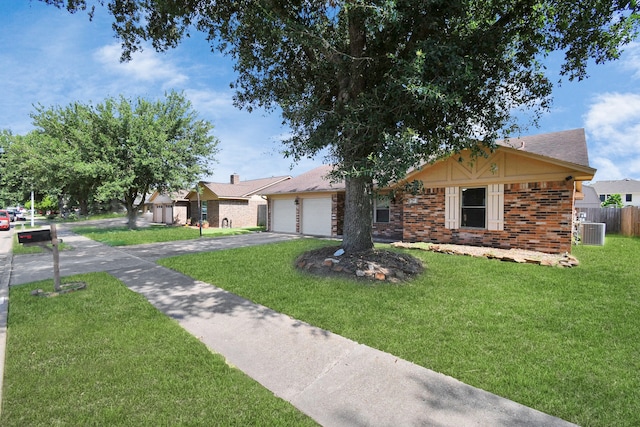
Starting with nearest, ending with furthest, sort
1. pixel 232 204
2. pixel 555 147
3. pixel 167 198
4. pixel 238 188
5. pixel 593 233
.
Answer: pixel 555 147 → pixel 593 233 → pixel 232 204 → pixel 238 188 → pixel 167 198

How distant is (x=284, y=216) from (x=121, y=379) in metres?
15.4

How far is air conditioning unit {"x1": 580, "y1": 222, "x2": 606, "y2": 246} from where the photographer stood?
11391 millimetres

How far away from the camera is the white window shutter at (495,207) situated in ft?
32.6

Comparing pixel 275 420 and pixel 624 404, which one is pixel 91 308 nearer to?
pixel 275 420

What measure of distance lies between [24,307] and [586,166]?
42.0ft

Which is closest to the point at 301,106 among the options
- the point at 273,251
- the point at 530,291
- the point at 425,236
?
the point at 273,251

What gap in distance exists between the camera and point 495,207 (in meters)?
10.1

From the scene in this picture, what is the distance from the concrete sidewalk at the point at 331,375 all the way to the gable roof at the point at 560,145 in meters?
7.70

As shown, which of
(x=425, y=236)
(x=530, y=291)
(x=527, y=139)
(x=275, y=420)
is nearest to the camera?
(x=275, y=420)

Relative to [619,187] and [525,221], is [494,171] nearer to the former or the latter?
[525,221]

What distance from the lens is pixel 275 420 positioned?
7.78 ft

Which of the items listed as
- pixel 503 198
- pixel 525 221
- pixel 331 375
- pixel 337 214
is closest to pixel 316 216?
pixel 337 214

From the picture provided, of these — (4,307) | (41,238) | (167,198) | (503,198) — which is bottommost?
(4,307)

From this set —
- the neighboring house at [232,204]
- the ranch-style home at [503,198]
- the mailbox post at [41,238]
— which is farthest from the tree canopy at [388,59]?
the neighboring house at [232,204]
